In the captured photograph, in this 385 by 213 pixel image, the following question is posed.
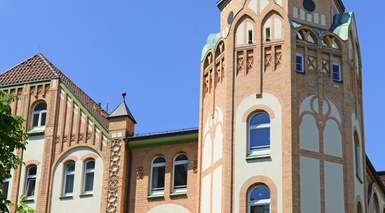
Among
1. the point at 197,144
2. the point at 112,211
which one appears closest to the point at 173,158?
the point at 197,144

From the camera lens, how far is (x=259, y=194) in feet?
93.9

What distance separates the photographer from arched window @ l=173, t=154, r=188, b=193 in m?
33.2

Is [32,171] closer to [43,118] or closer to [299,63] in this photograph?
[43,118]

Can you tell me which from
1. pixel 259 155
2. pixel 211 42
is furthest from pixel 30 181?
pixel 259 155

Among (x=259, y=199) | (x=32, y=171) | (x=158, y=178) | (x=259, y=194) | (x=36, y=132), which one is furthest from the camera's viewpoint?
(x=36, y=132)

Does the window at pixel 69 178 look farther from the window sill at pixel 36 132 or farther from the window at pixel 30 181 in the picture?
the window sill at pixel 36 132

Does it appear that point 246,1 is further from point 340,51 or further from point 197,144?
point 197,144

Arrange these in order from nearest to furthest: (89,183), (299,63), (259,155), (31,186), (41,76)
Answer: (259,155) → (299,63) → (89,183) → (31,186) → (41,76)

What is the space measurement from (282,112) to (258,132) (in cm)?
118

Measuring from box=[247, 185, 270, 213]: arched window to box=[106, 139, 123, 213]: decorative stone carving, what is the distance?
277 inches

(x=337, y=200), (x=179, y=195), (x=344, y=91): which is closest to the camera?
(x=337, y=200)

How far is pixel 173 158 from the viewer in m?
33.8

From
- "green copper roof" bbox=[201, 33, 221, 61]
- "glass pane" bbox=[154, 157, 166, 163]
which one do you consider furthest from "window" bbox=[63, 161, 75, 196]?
"green copper roof" bbox=[201, 33, 221, 61]

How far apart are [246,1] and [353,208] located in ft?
30.8
